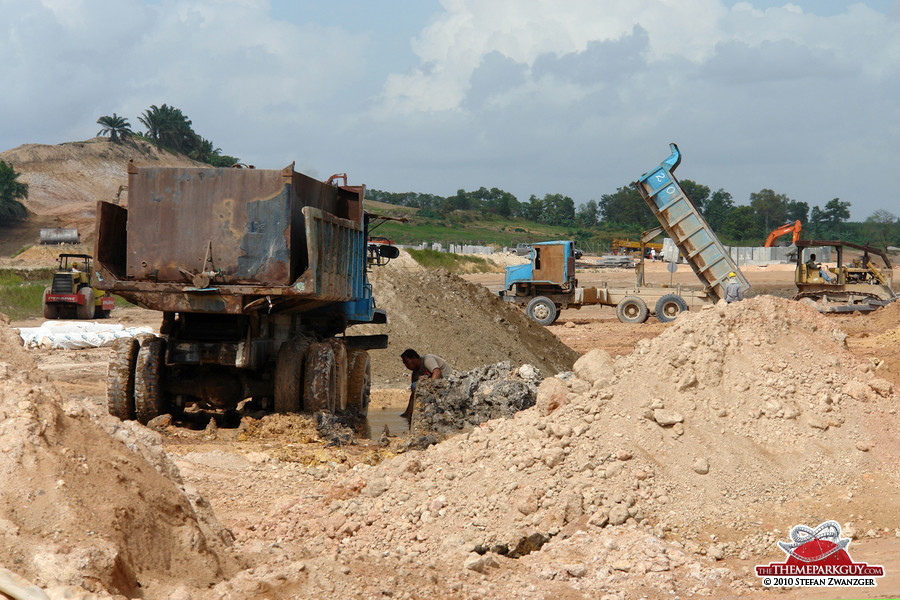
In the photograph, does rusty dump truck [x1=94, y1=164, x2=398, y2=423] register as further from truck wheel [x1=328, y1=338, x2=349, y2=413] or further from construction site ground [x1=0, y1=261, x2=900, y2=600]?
construction site ground [x1=0, y1=261, x2=900, y2=600]

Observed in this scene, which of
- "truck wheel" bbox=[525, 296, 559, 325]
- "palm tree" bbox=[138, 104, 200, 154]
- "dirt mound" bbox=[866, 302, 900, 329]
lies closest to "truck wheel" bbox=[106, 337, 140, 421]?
"truck wheel" bbox=[525, 296, 559, 325]

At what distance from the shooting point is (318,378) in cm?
963

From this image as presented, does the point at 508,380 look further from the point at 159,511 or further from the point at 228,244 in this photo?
the point at 159,511

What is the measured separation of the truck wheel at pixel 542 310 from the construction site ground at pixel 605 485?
15806mm

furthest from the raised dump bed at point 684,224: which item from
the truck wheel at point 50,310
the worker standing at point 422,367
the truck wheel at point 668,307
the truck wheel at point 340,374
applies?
the truck wheel at point 50,310

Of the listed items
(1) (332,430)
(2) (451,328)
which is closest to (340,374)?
(1) (332,430)

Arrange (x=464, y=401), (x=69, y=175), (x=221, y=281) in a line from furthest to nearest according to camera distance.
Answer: (x=69, y=175)
(x=464, y=401)
(x=221, y=281)

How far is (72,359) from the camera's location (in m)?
16.1

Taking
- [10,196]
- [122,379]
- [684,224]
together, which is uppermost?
[10,196]

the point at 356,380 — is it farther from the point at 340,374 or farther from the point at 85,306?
the point at 85,306

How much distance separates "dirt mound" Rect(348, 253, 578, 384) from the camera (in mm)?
15969

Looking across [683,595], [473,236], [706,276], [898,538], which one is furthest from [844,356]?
[473,236]

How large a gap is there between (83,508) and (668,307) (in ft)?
74.8

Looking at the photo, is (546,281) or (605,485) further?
(546,281)
